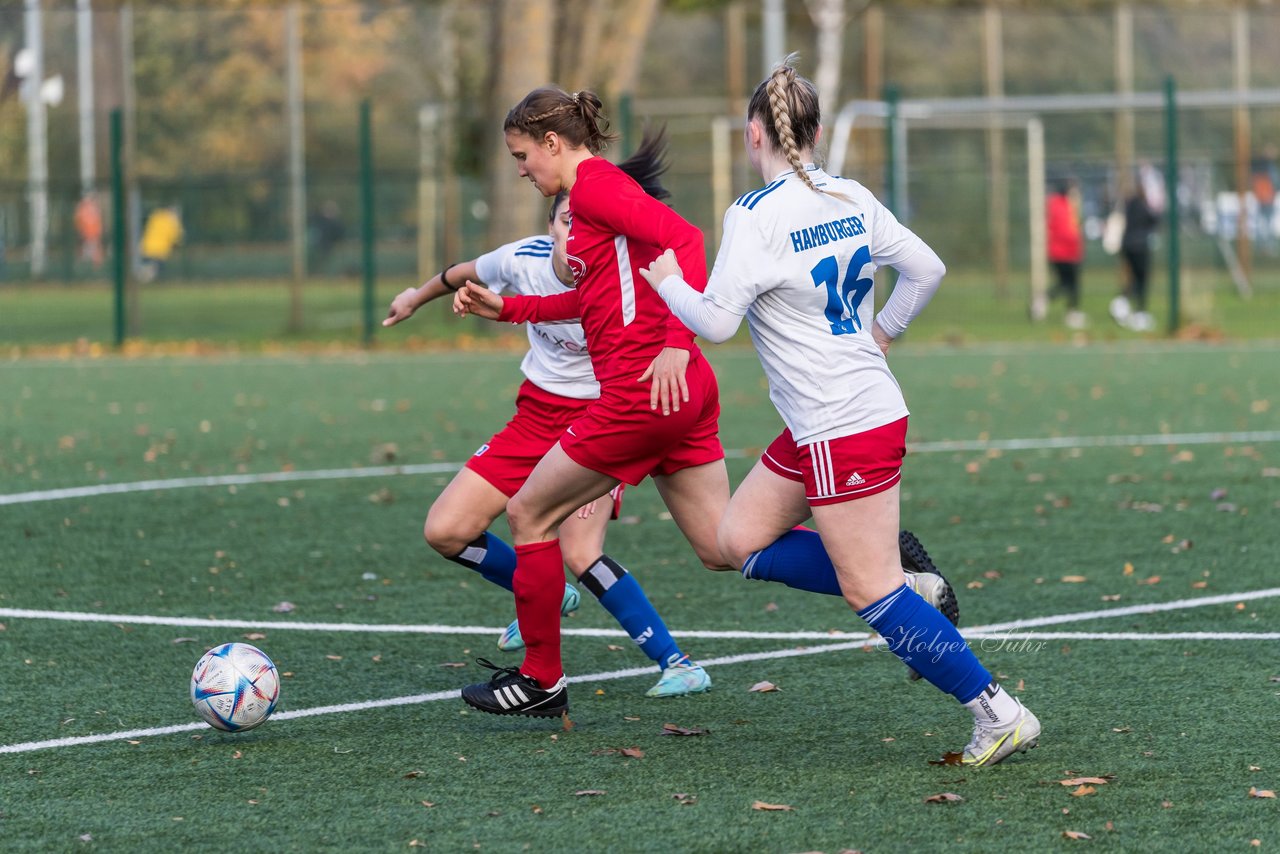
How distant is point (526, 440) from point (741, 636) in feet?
3.77

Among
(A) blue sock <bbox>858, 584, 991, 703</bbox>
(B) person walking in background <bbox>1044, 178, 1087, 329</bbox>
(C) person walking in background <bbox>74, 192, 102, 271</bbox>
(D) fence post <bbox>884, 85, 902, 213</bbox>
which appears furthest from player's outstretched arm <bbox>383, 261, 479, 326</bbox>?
(C) person walking in background <bbox>74, 192, 102, 271</bbox>

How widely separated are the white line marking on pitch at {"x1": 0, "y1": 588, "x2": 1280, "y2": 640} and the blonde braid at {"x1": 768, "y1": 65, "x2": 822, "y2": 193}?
2.34 m

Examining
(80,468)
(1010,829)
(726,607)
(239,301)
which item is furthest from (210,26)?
(1010,829)

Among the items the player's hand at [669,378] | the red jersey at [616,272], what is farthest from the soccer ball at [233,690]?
the player's hand at [669,378]

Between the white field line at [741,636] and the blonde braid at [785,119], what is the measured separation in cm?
209

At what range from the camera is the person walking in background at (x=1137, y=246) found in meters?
24.0

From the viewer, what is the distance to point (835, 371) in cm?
463

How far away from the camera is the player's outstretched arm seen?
5.94m

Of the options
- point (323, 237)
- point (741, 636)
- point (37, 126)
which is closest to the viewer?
point (741, 636)

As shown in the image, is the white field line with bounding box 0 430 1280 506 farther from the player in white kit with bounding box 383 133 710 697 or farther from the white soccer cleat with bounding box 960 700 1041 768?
the white soccer cleat with bounding box 960 700 1041 768

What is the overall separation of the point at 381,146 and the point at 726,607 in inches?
1280

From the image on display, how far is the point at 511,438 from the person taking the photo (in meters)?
6.04

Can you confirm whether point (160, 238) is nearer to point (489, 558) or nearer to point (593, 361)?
point (489, 558)

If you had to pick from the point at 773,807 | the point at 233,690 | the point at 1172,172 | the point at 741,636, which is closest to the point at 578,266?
the point at 233,690
